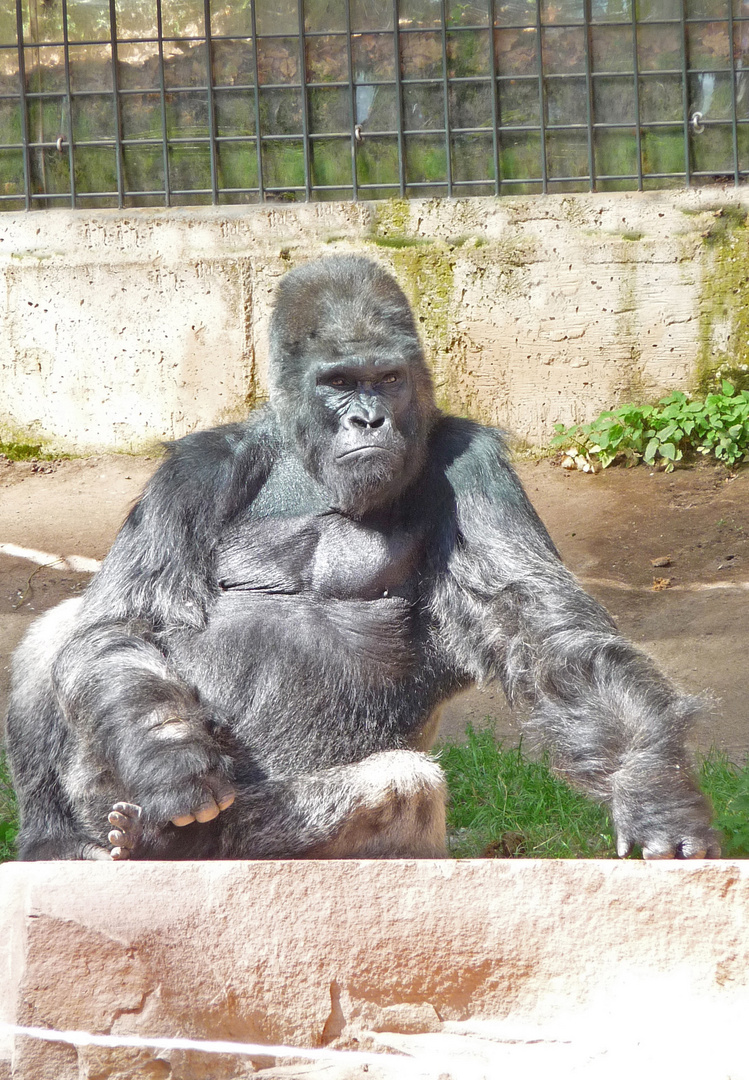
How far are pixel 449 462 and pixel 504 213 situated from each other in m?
5.33

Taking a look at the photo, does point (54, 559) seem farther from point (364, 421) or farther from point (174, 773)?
point (174, 773)

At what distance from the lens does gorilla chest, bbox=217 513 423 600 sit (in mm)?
3486

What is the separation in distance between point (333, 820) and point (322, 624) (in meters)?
0.57

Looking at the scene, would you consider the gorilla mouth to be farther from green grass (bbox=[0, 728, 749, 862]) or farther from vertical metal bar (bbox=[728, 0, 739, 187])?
vertical metal bar (bbox=[728, 0, 739, 187])

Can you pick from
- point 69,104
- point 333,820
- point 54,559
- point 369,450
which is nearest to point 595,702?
point 333,820

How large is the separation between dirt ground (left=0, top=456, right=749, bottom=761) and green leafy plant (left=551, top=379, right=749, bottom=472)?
13 centimetres

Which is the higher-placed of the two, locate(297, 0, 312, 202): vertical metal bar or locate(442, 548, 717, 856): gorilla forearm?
locate(297, 0, 312, 202): vertical metal bar

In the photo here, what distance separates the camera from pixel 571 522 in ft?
24.7

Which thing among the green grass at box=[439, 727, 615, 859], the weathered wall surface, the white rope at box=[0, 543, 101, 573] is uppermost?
the weathered wall surface

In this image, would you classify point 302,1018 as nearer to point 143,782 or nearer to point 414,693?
point 143,782

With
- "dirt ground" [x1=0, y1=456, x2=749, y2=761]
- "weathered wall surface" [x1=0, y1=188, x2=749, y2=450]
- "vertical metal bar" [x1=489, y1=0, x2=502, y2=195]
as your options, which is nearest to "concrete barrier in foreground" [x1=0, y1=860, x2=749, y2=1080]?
"dirt ground" [x1=0, y1=456, x2=749, y2=761]

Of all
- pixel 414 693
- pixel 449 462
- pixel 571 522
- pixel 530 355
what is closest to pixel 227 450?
pixel 449 462

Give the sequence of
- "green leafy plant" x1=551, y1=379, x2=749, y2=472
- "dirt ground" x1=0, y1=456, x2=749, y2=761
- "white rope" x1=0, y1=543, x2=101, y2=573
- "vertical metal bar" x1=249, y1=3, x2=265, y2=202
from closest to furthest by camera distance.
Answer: "dirt ground" x1=0, y1=456, x2=749, y2=761
"white rope" x1=0, y1=543, x2=101, y2=573
"green leafy plant" x1=551, y1=379, x2=749, y2=472
"vertical metal bar" x1=249, y1=3, x2=265, y2=202

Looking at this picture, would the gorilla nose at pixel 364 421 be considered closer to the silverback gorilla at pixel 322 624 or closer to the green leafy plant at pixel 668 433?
the silverback gorilla at pixel 322 624
